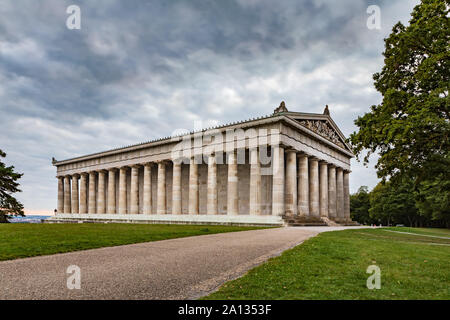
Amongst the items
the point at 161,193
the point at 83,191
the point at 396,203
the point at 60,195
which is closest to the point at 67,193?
the point at 60,195

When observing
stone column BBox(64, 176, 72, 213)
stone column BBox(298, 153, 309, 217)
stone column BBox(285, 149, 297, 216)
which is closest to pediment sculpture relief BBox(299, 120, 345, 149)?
stone column BBox(298, 153, 309, 217)

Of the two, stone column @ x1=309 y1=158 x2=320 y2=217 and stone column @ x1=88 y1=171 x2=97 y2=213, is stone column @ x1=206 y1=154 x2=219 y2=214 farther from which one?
stone column @ x1=88 y1=171 x2=97 y2=213

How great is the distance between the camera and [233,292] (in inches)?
297

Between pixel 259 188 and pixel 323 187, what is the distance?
624 inches

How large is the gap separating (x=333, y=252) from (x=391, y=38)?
16248mm

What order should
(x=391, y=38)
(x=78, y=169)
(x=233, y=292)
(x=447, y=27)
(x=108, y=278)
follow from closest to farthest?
(x=233, y=292)
(x=108, y=278)
(x=447, y=27)
(x=391, y=38)
(x=78, y=169)

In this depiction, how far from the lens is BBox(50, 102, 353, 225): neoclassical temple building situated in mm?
44250

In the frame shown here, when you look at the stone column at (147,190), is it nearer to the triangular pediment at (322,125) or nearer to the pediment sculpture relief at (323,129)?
the triangular pediment at (322,125)

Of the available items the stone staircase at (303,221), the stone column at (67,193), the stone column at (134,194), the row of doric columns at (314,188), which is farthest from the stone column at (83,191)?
the stone staircase at (303,221)

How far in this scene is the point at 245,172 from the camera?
55.6 meters

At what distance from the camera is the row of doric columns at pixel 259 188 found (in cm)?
4431

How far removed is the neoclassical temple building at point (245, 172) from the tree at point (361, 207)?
138ft
